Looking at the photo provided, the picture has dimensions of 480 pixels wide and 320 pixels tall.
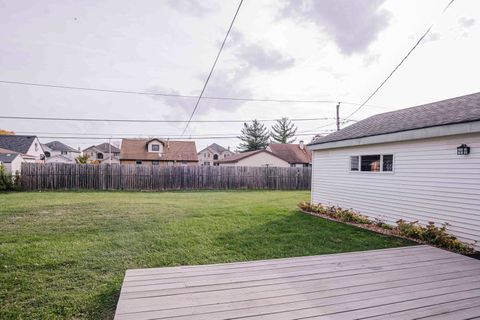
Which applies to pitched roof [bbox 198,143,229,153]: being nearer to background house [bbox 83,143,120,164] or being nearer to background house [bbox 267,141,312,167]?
background house [bbox 83,143,120,164]

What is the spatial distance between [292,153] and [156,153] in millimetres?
15617

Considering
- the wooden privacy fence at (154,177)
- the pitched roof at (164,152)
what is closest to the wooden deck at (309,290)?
the wooden privacy fence at (154,177)

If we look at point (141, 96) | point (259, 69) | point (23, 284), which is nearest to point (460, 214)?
point (23, 284)

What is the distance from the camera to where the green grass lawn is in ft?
9.69

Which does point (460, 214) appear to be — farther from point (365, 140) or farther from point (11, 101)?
point (11, 101)

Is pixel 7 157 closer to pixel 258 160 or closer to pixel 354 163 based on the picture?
pixel 258 160

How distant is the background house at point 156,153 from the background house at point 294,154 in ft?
32.4

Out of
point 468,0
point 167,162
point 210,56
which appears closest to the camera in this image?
point 468,0

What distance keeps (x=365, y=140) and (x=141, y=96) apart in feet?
51.5

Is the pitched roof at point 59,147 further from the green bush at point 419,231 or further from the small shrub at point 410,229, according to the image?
the small shrub at point 410,229

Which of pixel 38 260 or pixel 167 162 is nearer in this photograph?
pixel 38 260

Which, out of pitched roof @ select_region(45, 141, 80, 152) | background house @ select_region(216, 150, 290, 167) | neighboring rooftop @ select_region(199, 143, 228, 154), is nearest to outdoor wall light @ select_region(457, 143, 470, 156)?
background house @ select_region(216, 150, 290, 167)

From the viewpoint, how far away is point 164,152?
98.2 ft

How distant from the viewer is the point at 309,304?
2.42 m
